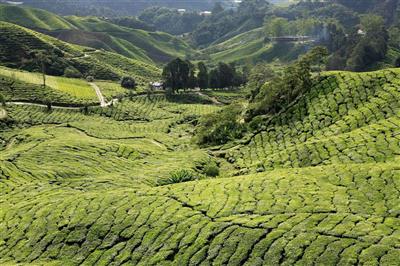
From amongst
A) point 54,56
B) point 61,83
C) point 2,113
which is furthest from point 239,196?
point 54,56

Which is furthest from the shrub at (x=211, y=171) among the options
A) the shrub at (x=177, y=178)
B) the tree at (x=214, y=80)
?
the tree at (x=214, y=80)

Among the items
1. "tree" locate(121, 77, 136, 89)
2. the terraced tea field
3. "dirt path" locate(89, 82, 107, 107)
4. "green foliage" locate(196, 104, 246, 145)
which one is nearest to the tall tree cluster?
"tree" locate(121, 77, 136, 89)

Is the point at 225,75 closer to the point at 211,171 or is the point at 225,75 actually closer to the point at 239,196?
the point at 211,171

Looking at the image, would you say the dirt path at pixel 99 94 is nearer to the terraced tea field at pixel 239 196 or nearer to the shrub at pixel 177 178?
the terraced tea field at pixel 239 196

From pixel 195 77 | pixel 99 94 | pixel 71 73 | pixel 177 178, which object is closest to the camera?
pixel 177 178

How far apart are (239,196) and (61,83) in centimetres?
10967

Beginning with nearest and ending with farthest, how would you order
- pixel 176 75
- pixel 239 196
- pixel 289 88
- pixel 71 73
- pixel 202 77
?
pixel 239 196 < pixel 289 88 < pixel 176 75 < pixel 71 73 < pixel 202 77

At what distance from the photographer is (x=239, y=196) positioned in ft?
123

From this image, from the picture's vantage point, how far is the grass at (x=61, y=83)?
12456 centimetres

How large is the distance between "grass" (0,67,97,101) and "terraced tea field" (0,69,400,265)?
60.7 m

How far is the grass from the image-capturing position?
125m

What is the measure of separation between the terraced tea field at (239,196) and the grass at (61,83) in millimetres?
60691

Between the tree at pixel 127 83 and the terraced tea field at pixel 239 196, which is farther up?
the tree at pixel 127 83

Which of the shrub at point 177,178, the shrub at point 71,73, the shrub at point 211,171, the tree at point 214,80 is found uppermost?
the shrub at point 71,73
